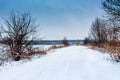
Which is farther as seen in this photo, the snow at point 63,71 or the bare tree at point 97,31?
the bare tree at point 97,31

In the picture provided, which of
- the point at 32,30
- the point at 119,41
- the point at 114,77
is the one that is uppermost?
the point at 32,30

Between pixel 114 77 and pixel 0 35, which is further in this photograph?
pixel 0 35

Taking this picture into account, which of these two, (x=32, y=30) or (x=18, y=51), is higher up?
(x=32, y=30)

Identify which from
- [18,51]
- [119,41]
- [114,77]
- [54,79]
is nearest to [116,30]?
[119,41]

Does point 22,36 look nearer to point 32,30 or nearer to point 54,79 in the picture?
point 32,30

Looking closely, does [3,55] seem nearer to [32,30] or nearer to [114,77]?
[32,30]

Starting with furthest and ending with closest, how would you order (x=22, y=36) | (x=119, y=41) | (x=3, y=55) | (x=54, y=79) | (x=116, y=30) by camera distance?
(x=22, y=36), (x=3, y=55), (x=119, y=41), (x=116, y=30), (x=54, y=79)

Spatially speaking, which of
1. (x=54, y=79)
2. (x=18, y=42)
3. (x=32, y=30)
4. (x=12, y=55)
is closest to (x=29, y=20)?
(x=32, y=30)

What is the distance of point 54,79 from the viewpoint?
309 inches

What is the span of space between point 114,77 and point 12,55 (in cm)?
1234

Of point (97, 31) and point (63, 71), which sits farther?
point (97, 31)

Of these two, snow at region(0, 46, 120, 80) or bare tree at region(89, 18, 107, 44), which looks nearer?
snow at region(0, 46, 120, 80)

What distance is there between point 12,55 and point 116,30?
9326 millimetres

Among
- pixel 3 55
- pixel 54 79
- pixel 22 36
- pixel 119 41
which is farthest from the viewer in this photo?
pixel 22 36
